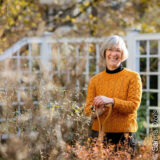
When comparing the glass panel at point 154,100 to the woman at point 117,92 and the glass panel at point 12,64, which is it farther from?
the woman at point 117,92

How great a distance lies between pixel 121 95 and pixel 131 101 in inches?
5.0

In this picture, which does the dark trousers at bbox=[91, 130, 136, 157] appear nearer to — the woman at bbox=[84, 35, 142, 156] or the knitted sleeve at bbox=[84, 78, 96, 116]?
the woman at bbox=[84, 35, 142, 156]

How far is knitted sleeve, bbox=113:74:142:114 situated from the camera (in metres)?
2.92

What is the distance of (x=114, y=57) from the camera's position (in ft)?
10.2

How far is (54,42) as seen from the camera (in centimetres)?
557

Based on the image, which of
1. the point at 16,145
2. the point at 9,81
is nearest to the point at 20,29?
the point at 9,81

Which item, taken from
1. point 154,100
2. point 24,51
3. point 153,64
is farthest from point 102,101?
point 24,51

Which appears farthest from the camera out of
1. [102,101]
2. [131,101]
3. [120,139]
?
[120,139]

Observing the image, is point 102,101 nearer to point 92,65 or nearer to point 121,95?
point 121,95

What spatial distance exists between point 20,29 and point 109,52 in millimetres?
5628

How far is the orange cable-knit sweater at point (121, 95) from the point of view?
9.81ft

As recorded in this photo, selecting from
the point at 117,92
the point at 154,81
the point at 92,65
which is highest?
the point at 92,65

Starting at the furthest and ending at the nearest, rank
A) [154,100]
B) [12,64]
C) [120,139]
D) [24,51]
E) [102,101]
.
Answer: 1. [24,51]
2. [154,100]
3. [12,64]
4. [120,139]
5. [102,101]

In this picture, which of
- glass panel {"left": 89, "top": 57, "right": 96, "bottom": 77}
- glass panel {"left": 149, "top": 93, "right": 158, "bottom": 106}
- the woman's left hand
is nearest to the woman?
the woman's left hand
